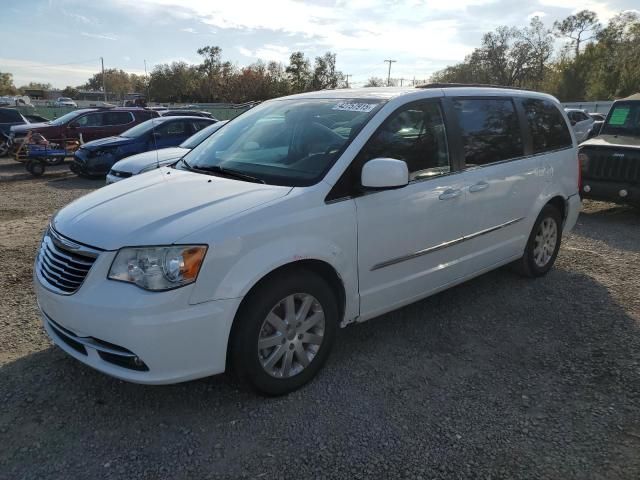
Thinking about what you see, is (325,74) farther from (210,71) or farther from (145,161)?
(145,161)

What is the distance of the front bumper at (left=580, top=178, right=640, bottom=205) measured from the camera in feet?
25.8

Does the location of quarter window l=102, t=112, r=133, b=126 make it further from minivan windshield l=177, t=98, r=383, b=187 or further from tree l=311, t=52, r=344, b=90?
tree l=311, t=52, r=344, b=90

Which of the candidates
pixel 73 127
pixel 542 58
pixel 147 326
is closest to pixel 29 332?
pixel 147 326

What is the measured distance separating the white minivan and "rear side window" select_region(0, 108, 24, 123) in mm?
16884

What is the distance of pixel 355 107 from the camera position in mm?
3664

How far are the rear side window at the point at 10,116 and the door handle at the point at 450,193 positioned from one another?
18522 mm

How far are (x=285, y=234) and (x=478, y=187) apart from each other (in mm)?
1935

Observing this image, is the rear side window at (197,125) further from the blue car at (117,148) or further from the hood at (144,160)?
the hood at (144,160)

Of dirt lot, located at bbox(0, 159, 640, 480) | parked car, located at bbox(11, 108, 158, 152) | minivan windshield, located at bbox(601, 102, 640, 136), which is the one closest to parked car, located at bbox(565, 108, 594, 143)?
minivan windshield, located at bbox(601, 102, 640, 136)

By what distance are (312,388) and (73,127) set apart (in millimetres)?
14751

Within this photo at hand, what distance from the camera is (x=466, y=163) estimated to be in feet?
13.3

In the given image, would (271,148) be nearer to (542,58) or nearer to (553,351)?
(553,351)

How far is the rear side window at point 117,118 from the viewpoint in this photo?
15539mm

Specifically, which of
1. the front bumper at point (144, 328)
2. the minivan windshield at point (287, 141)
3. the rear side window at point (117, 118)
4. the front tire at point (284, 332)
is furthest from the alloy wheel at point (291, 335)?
the rear side window at point (117, 118)
